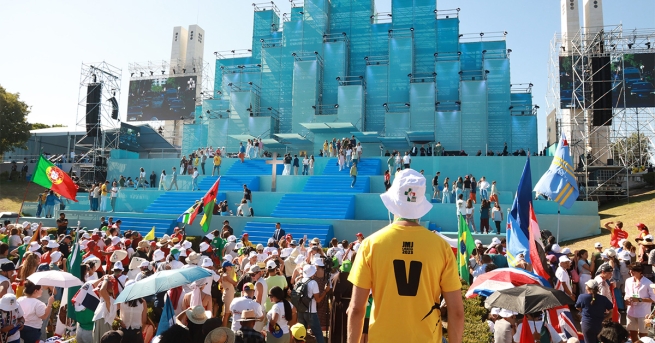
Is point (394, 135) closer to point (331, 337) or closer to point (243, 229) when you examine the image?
point (243, 229)

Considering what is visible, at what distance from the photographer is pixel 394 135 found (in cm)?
3681

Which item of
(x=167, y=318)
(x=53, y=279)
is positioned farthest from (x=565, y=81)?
(x=53, y=279)

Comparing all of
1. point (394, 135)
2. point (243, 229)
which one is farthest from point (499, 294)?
point (394, 135)

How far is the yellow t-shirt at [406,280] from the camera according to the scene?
3.13 m

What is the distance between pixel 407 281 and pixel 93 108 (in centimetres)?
4050

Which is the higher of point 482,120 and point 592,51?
point 592,51

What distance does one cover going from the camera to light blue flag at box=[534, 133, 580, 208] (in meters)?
11.0

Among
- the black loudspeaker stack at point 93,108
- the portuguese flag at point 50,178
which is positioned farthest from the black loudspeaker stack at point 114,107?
the portuguese flag at point 50,178

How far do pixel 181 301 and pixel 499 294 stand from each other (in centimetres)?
461

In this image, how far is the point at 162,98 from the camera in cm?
5541

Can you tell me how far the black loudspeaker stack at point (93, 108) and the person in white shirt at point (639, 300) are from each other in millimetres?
38379

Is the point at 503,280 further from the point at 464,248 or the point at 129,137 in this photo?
the point at 129,137

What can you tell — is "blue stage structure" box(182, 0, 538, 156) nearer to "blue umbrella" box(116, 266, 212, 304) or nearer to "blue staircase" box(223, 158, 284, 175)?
"blue staircase" box(223, 158, 284, 175)

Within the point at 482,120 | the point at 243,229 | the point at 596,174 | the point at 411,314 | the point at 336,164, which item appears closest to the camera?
the point at 411,314
